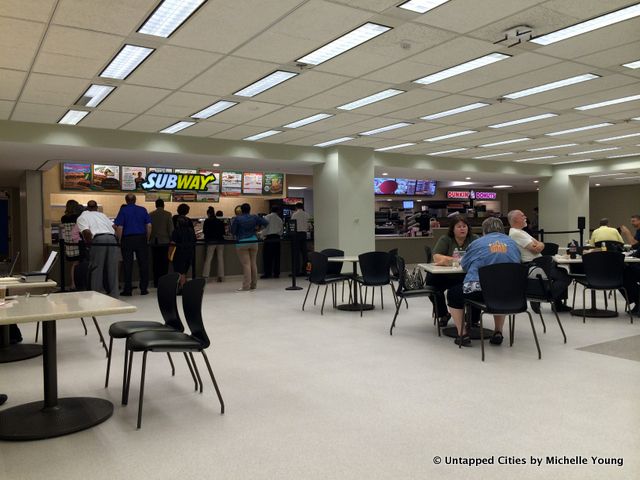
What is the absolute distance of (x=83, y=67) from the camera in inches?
215

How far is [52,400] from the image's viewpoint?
129 inches

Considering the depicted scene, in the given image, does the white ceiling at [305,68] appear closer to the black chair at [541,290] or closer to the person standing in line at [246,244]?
the person standing in line at [246,244]

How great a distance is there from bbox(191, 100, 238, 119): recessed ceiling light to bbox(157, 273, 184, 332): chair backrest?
3.84 metres

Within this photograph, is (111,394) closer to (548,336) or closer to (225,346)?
(225,346)

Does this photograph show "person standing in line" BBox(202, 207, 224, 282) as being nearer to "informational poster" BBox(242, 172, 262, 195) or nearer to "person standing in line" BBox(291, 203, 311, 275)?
"person standing in line" BBox(291, 203, 311, 275)

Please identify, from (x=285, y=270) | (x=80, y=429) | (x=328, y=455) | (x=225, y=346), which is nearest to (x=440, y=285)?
(x=225, y=346)

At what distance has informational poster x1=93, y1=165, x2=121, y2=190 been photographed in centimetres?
1212

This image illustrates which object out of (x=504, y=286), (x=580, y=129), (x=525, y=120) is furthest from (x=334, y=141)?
(x=504, y=286)

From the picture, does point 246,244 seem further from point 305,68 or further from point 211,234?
point 305,68

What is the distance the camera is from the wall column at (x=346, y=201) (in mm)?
11047

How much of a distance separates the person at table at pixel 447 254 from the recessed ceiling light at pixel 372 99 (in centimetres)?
205

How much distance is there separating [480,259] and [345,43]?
2.38 metres

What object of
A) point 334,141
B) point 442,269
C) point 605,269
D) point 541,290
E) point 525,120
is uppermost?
point 525,120

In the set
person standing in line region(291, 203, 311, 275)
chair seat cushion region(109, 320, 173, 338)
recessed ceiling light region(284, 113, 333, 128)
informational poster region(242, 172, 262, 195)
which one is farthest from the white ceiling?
informational poster region(242, 172, 262, 195)
